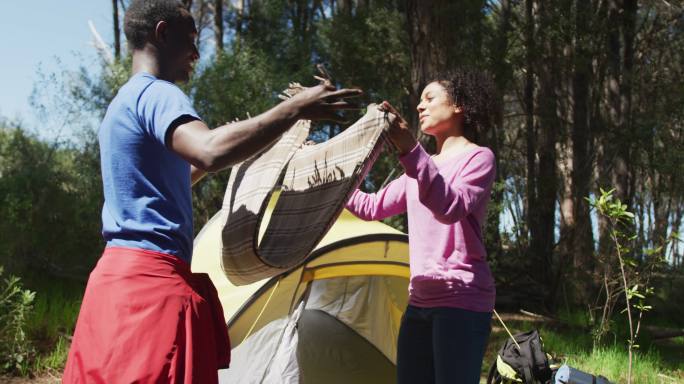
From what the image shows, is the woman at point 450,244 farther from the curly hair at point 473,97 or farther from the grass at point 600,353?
the grass at point 600,353

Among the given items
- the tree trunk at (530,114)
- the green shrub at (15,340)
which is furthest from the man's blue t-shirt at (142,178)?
the tree trunk at (530,114)

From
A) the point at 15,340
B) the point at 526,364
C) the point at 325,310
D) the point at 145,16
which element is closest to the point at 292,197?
the point at 145,16

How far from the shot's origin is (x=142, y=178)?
5.47 feet

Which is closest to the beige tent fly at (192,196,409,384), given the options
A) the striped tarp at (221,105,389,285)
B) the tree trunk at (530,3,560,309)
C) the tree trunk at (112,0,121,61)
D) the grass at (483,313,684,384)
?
the grass at (483,313,684,384)

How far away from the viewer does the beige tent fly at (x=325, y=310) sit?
3920mm

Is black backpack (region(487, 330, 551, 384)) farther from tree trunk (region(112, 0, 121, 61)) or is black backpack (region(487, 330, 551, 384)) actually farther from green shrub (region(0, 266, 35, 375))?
tree trunk (region(112, 0, 121, 61))

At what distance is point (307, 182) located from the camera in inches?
90.4

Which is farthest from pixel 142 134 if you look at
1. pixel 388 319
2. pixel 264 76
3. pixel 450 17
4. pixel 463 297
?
pixel 264 76

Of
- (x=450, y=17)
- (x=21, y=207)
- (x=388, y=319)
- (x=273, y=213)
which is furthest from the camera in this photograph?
(x=21, y=207)

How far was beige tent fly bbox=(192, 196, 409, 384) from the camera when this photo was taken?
3.92m

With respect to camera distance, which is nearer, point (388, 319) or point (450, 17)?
point (388, 319)

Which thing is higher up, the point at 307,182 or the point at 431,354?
the point at 307,182

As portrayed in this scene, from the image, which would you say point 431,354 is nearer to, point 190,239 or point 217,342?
point 217,342

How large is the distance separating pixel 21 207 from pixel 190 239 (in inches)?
293
